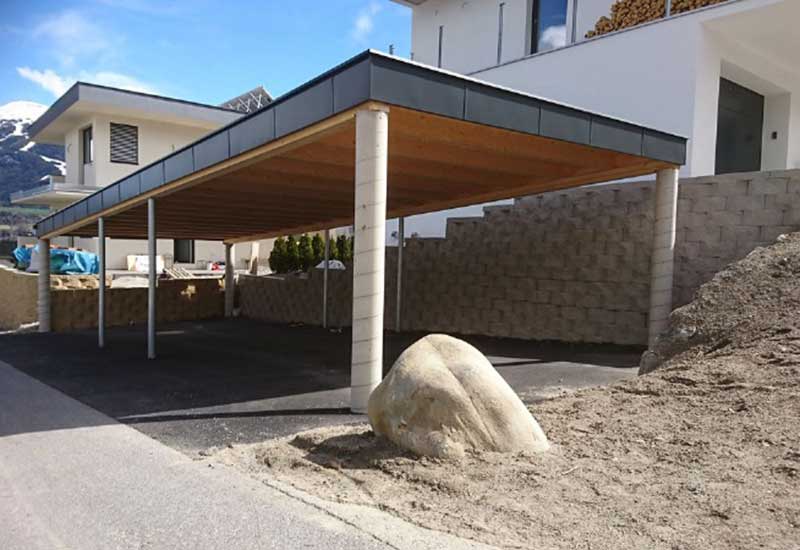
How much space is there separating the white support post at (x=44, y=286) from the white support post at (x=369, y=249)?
39.1ft

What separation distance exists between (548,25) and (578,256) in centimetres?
765

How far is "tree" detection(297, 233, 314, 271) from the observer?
19.0 metres

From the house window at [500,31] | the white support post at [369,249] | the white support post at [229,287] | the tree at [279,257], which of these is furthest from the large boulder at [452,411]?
the tree at [279,257]

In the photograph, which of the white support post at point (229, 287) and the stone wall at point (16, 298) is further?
the white support post at point (229, 287)

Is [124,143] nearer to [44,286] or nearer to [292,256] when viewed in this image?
[292,256]

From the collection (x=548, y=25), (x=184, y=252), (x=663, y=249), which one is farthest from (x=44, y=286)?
(x=548, y=25)

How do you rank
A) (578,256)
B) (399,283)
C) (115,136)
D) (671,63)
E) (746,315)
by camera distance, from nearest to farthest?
1. (746,315)
2. (578,256)
3. (671,63)
4. (399,283)
5. (115,136)

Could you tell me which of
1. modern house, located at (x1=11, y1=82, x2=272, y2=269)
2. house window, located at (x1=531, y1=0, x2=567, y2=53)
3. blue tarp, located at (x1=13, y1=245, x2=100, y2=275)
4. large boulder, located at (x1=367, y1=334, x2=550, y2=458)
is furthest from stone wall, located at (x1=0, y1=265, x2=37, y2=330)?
house window, located at (x1=531, y1=0, x2=567, y2=53)

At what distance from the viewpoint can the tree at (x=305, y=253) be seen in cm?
1900

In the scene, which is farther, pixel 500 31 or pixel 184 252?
pixel 184 252

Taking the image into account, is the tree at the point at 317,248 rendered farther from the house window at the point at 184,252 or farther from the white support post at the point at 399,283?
the house window at the point at 184,252

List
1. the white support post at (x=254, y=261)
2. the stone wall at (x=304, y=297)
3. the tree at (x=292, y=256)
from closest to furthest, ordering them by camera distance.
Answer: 1. the stone wall at (x=304, y=297)
2. the tree at (x=292, y=256)
3. the white support post at (x=254, y=261)

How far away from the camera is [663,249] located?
314 inches

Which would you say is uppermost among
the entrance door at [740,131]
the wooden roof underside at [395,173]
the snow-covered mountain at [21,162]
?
the snow-covered mountain at [21,162]
